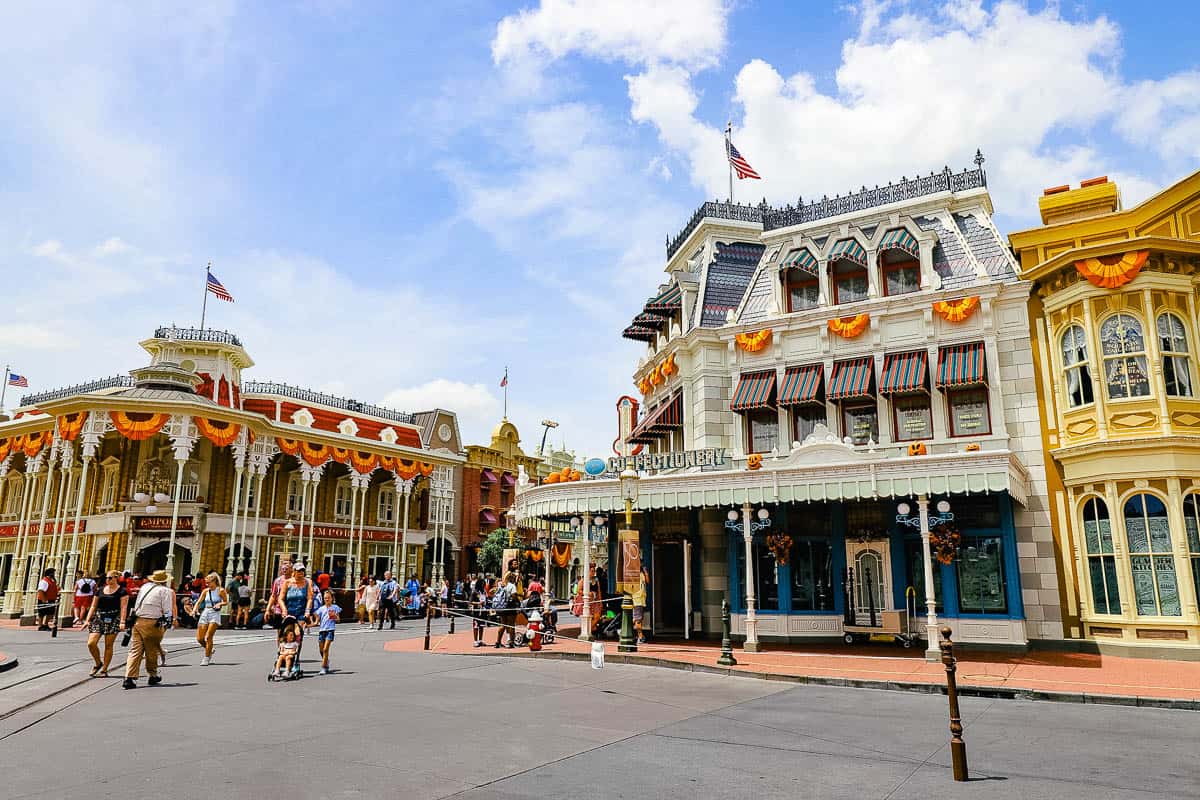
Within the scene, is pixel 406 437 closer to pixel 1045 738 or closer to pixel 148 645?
pixel 148 645

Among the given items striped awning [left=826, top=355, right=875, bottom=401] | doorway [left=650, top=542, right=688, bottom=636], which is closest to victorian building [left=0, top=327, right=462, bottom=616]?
doorway [left=650, top=542, right=688, bottom=636]

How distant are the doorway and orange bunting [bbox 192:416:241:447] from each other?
20130 millimetres

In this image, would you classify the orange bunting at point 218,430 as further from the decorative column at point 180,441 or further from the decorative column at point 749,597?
the decorative column at point 749,597

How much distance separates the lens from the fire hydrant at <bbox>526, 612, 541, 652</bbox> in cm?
1873

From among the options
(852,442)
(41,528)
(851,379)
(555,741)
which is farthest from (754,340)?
(41,528)

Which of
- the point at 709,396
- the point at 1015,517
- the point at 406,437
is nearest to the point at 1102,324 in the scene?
the point at 1015,517

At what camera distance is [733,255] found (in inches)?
1001

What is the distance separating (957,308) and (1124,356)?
3.87 metres

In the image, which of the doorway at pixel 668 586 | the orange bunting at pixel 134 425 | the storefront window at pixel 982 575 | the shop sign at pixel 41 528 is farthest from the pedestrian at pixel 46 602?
the storefront window at pixel 982 575

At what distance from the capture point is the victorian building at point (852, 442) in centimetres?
1878

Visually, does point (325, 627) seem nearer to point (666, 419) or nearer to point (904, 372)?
point (666, 419)

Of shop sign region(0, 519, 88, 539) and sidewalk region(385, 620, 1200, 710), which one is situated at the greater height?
shop sign region(0, 519, 88, 539)

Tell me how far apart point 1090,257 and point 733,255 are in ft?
32.8

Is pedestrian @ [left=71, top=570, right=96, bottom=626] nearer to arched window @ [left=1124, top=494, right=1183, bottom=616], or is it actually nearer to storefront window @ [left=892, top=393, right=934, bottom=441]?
storefront window @ [left=892, top=393, right=934, bottom=441]
